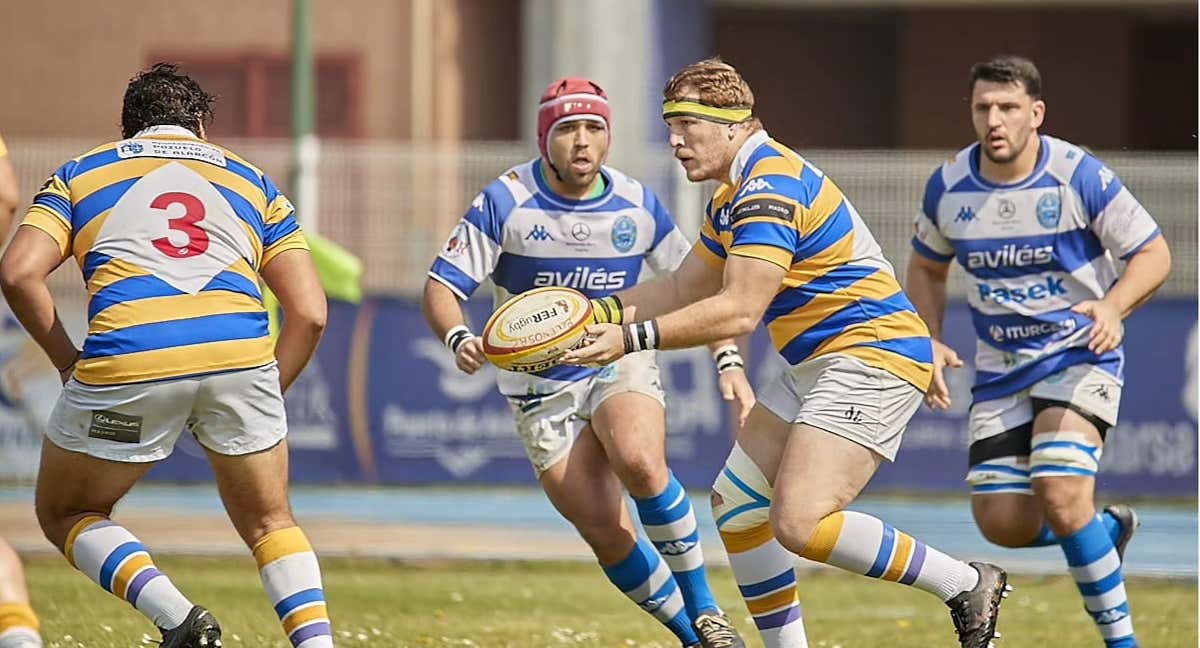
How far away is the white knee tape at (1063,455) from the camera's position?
7.64m

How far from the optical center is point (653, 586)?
24.8 feet

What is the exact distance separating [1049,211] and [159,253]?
3.68 m

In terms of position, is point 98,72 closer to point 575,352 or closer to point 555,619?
point 555,619

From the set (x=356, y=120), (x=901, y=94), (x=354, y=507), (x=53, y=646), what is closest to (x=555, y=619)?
(x=53, y=646)

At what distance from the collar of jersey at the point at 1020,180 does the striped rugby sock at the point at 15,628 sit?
14.6ft

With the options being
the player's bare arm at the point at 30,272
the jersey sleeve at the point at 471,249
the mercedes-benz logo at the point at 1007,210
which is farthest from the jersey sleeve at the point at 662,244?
the player's bare arm at the point at 30,272

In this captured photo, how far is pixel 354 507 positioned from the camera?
14719 mm

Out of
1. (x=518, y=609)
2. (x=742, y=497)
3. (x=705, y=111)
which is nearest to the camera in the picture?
(x=705, y=111)

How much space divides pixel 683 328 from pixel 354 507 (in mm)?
8858

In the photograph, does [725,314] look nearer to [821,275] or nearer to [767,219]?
[767,219]

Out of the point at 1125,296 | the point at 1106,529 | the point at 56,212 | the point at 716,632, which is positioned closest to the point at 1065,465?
the point at 1106,529

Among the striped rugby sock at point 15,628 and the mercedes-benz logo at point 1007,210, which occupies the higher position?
the mercedes-benz logo at point 1007,210

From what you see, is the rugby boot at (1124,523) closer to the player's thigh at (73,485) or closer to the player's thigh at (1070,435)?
the player's thigh at (1070,435)

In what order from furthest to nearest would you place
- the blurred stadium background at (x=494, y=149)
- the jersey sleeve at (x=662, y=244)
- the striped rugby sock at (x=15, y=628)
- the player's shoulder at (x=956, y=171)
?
the blurred stadium background at (x=494, y=149)
the player's shoulder at (x=956, y=171)
the jersey sleeve at (x=662, y=244)
the striped rugby sock at (x=15, y=628)
